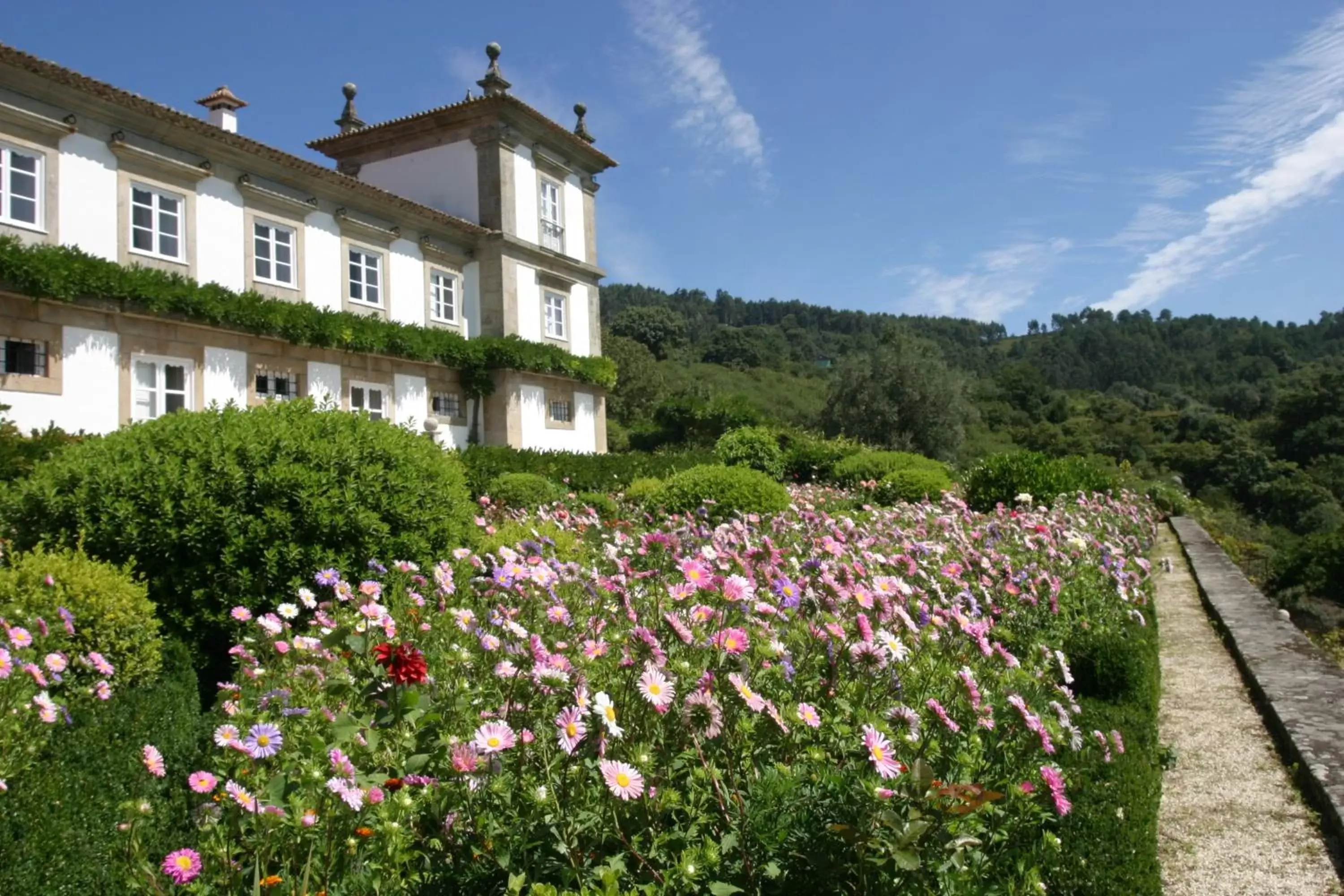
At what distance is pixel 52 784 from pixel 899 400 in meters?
31.7

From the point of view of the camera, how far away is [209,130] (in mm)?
13930

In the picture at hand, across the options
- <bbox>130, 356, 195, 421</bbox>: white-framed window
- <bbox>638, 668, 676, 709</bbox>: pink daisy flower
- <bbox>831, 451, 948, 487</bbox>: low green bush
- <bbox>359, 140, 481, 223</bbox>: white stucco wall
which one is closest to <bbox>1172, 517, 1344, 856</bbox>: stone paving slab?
<bbox>638, 668, 676, 709</bbox>: pink daisy flower

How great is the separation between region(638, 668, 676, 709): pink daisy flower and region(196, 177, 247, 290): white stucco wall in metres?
14.5

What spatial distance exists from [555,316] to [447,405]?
4.27 m

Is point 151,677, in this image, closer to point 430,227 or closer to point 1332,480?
point 430,227

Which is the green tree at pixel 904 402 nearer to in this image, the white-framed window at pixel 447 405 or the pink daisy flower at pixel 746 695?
the white-framed window at pixel 447 405

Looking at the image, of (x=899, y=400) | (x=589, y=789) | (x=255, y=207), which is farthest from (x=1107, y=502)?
(x=899, y=400)

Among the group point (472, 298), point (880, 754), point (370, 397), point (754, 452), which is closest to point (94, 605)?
point (880, 754)

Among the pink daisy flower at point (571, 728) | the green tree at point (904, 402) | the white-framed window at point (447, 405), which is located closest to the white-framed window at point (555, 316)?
the white-framed window at point (447, 405)

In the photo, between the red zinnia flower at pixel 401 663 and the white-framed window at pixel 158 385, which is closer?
the red zinnia flower at pixel 401 663

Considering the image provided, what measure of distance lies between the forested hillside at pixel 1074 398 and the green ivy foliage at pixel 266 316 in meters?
12.7

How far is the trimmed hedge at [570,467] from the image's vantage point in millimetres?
12797

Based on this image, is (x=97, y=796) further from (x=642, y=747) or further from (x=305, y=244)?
(x=305, y=244)

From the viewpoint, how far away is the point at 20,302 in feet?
37.4
